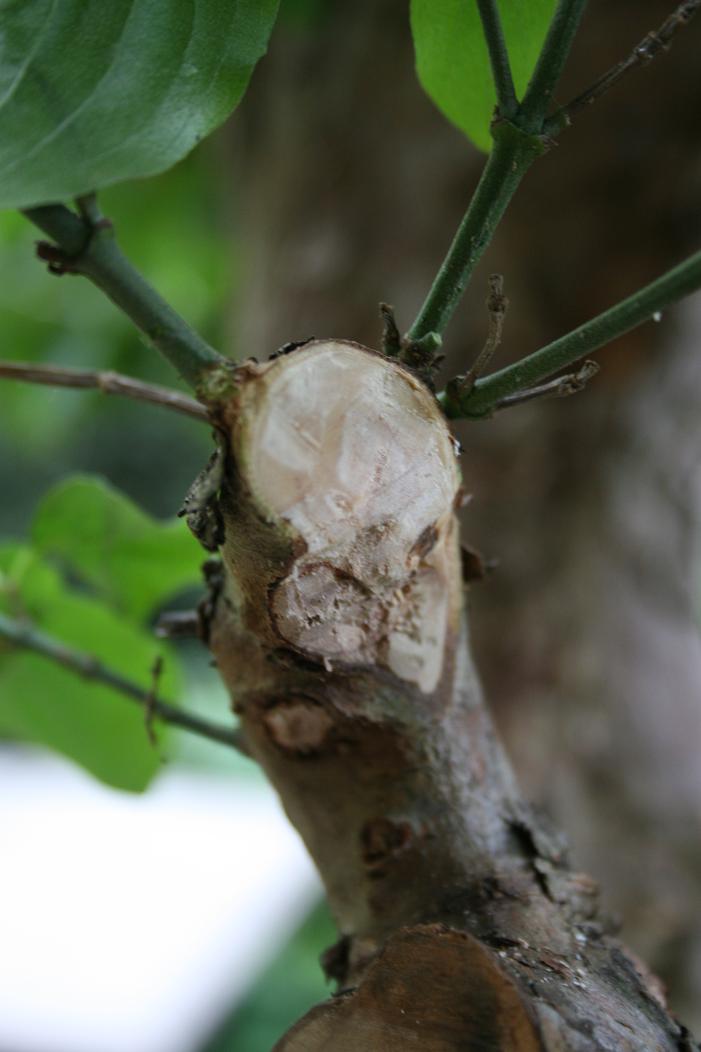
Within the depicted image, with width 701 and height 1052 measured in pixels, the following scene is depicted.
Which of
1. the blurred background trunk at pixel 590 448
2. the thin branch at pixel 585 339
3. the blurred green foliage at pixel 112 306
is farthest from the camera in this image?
the blurred green foliage at pixel 112 306

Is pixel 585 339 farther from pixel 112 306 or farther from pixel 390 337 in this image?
pixel 112 306

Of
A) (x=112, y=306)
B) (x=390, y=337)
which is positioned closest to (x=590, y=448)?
(x=390, y=337)

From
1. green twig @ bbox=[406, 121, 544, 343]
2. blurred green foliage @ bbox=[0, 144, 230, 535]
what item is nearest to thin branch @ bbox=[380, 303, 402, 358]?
green twig @ bbox=[406, 121, 544, 343]

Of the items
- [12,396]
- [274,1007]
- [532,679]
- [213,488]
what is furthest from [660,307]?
[274,1007]

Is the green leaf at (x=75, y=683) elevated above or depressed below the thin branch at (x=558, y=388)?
below

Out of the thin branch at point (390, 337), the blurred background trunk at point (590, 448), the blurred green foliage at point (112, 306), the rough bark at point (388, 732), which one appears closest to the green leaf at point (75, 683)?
the rough bark at point (388, 732)

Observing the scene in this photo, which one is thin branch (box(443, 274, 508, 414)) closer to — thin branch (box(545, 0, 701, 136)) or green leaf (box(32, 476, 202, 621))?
thin branch (box(545, 0, 701, 136))

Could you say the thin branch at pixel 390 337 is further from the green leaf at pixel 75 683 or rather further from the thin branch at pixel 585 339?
the green leaf at pixel 75 683
